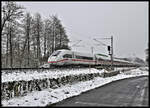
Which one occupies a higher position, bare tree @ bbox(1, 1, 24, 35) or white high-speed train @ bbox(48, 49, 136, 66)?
bare tree @ bbox(1, 1, 24, 35)

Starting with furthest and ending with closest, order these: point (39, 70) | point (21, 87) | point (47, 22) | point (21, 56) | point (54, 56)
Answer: point (47, 22), point (21, 56), point (54, 56), point (39, 70), point (21, 87)

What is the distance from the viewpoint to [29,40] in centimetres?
3803

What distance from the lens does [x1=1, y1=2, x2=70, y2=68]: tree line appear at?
33.2m

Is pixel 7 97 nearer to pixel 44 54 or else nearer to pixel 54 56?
pixel 54 56

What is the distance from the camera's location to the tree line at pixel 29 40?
33156 mm

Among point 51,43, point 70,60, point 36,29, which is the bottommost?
point 70,60

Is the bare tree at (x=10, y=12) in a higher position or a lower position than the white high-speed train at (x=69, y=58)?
higher

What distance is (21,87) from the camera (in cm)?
1066

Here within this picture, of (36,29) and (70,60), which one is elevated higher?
(36,29)

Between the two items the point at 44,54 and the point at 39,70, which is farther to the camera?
the point at 44,54

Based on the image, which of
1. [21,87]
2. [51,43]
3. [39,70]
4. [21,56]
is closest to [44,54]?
[51,43]

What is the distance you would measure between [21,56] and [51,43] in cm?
769

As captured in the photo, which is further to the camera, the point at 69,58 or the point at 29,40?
the point at 29,40

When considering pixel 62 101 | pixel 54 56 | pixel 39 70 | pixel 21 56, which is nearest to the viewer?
pixel 62 101
